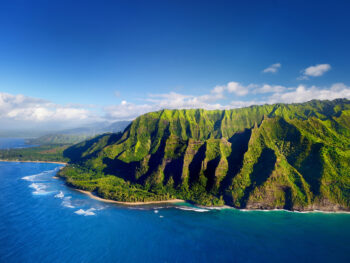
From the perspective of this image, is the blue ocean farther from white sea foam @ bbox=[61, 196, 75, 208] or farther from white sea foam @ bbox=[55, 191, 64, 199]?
white sea foam @ bbox=[55, 191, 64, 199]

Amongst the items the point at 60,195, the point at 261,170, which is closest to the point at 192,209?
the point at 261,170

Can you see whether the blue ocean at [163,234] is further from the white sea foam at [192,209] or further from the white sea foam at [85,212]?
the white sea foam at [192,209]

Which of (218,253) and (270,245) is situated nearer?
(218,253)

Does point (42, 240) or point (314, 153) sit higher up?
point (314, 153)

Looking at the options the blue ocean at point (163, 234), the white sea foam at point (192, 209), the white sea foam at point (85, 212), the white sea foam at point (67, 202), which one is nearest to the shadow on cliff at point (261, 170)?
the blue ocean at point (163, 234)

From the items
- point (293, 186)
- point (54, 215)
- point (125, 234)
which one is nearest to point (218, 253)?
point (125, 234)

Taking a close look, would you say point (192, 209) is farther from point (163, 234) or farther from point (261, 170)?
point (261, 170)

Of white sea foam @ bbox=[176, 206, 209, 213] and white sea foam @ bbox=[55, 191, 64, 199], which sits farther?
white sea foam @ bbox=[55, 191, 64, 199]

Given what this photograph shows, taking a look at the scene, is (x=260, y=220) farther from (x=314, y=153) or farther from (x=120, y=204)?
(x=120, y=204)

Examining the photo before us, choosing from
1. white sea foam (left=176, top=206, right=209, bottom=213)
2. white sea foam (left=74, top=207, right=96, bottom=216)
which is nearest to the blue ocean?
white sea foam (left=74, top=207, right=96, bottom=216)
